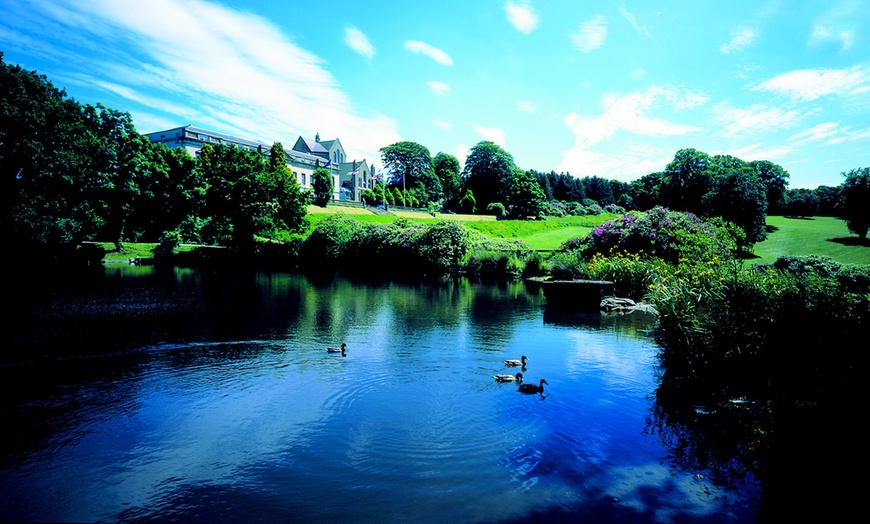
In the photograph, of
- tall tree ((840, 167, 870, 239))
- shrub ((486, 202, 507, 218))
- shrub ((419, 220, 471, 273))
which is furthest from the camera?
shrub ((486, 202, 507, 218))

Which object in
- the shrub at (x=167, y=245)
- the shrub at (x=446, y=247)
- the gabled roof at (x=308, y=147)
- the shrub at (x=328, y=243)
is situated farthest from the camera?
the gabled roof at (x=308, y=147)

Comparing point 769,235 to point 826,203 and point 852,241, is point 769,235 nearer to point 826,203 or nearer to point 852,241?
point 852,241

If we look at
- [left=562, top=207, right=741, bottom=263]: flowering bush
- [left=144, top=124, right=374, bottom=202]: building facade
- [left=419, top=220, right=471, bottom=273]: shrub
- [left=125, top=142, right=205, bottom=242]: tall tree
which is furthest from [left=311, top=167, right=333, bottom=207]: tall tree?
[left=562, top=207, right=741, bottom=263]: flowering bush

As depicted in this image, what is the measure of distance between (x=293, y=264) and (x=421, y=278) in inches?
881

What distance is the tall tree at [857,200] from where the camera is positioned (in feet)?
137

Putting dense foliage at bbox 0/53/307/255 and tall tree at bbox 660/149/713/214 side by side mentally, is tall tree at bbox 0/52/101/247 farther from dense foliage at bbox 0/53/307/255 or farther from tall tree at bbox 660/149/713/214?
tall tree at bbox 660/149/713/214

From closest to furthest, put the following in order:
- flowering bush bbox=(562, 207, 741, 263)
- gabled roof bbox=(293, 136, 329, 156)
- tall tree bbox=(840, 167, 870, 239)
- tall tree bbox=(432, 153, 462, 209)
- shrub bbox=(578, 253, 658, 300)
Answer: shrub bbox=(578, 253, 658, 300) < flowering bush bbox=(562, 207, 741, 263) < tall tree bbox=(840, 167, 870, 239) < gabled roof bbox=(293, 136, 329, 156) < tall tree bbox=(432, 153, 462, 209)

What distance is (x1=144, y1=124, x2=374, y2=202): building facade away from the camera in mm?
89500

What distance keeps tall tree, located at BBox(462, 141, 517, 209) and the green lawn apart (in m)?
61.1

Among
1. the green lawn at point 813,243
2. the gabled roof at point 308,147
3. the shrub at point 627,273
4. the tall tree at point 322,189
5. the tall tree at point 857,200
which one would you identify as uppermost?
the gabled roof at point 308,147

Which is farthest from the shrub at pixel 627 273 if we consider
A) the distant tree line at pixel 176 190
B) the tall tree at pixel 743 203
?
the distant tree line at pixel 176 190

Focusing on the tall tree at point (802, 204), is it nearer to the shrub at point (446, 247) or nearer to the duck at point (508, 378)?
the shrub at point (446, 247)

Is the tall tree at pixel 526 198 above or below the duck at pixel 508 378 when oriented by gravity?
above

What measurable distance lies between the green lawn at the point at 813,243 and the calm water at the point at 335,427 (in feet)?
104
